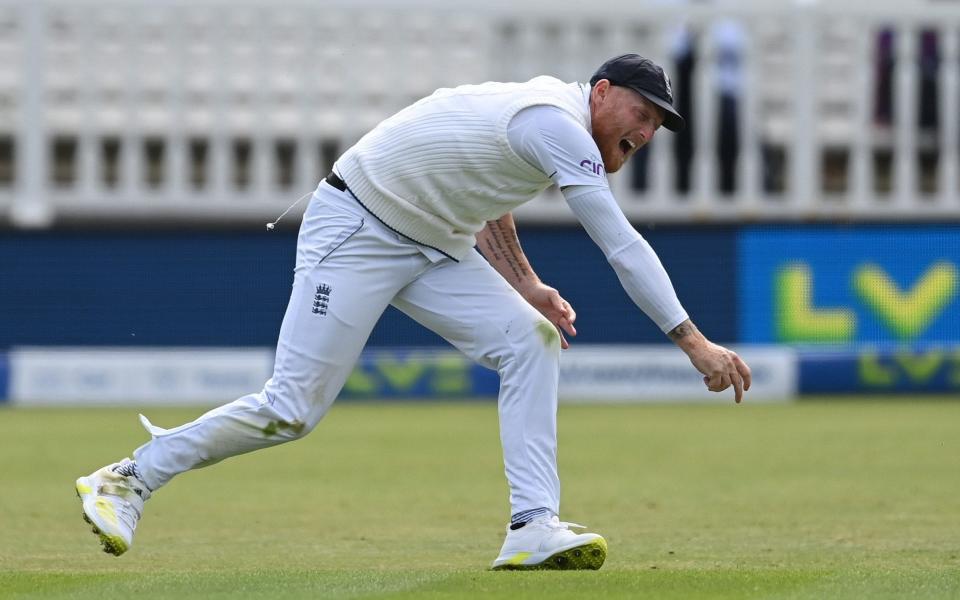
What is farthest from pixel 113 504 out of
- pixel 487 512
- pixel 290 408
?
pixel 487 512

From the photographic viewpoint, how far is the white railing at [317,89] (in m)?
18.7

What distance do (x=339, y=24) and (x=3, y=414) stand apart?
20.8ft

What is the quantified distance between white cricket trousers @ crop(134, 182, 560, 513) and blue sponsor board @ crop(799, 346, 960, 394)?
10591 millimetres

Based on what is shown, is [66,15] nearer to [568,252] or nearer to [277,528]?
[568,252]

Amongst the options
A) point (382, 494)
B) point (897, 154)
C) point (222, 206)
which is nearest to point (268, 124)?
point (222, 206)

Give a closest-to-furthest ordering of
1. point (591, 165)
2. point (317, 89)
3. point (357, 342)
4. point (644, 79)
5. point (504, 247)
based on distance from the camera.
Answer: point (591, 165), point (644, 79), point (357, 342), point (504, 247), point (317, 89)

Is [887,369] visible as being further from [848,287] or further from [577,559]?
[577,559]

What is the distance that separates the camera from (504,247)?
20.3 ft

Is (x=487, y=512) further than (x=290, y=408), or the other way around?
(x=487, y=512)

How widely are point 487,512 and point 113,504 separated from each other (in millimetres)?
2539

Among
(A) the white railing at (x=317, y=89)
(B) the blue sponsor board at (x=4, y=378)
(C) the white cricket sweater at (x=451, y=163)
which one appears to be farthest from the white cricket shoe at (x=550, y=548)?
(A) the white railing at (x=317, y=89)

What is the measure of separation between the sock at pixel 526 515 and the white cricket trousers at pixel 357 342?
0.07ft

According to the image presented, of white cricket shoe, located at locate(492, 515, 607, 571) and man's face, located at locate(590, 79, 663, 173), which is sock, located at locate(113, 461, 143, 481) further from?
man's face, located at locate(590, 79, 663, 173)

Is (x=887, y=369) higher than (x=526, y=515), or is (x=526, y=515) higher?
(x=526, y=515)
